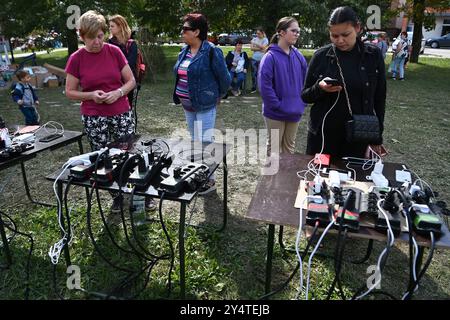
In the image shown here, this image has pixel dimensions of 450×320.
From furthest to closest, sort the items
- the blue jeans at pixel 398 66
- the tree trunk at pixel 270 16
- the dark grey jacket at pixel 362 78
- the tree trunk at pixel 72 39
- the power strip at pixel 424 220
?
the tree trunk at pixel 72 39 → the tree trunk at pixel 270 16 → the blue jeans at pixel 398 66 → the dark grey jacket at pixel 362 78 → the power strip at pixel 424 220

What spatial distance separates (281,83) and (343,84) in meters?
0.84

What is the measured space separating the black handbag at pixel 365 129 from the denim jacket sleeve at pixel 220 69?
4.26ft

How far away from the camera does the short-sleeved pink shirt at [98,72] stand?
8.24ft

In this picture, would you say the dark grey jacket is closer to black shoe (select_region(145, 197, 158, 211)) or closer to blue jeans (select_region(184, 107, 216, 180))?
blue jeans (select_region(184, 107, 216, 180))

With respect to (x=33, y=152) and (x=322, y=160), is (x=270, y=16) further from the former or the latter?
(x=33, y=152)

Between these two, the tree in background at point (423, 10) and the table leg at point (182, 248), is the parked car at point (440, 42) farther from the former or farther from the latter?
the table leg at point (182, 248)

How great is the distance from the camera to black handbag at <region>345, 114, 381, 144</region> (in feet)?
6.52

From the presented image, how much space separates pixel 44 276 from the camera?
2307mm

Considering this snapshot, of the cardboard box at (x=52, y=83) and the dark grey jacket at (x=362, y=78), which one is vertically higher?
the dark grey jacket at (x=362, y=78)

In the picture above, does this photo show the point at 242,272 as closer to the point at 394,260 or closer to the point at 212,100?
the point at 394,260

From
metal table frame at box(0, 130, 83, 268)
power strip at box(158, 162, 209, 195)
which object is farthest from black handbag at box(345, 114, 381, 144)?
metal table frame at box(0, 130, 83, 268)

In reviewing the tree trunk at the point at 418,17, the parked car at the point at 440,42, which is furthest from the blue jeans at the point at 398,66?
the parked car at the point at 440,42

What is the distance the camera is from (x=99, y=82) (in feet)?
8.44
